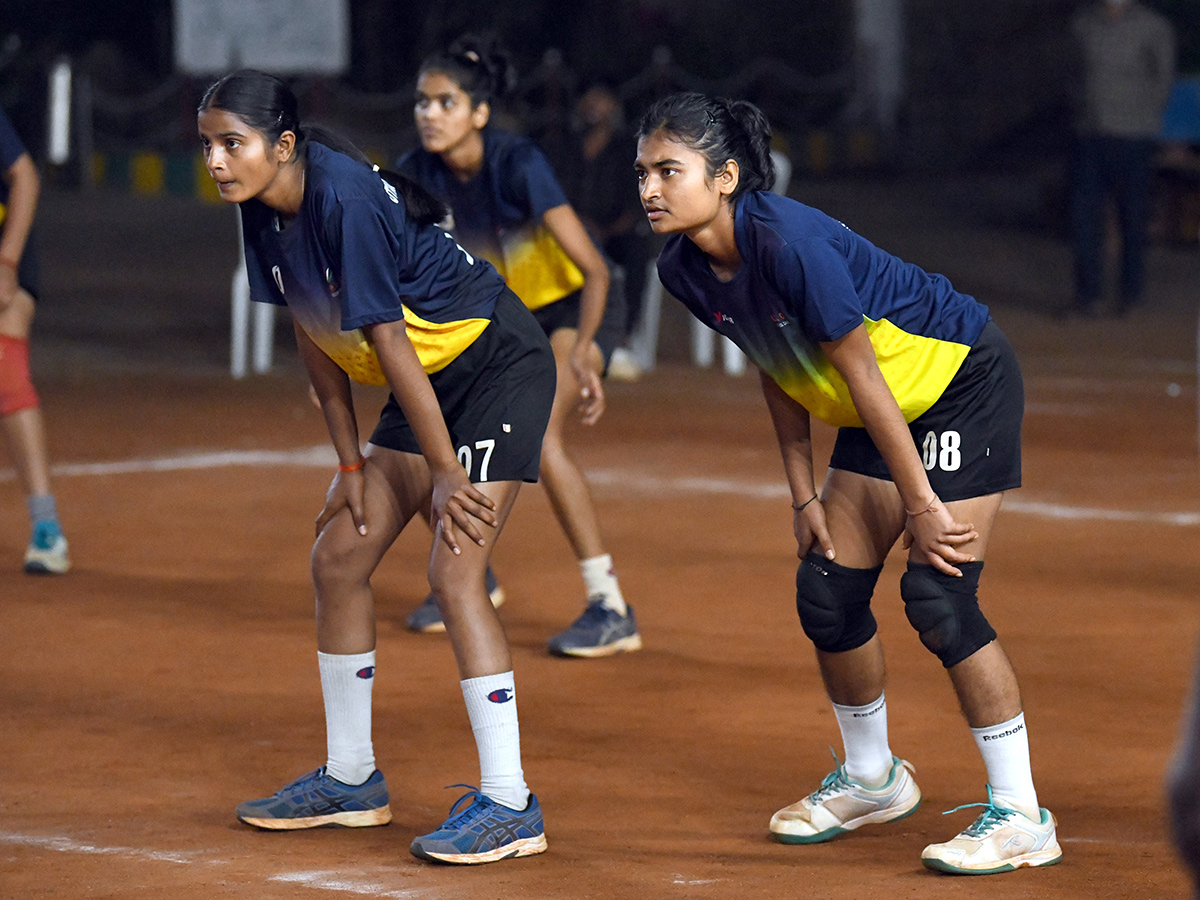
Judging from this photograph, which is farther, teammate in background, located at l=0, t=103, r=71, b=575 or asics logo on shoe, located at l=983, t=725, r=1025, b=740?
teammate in background, located at l=0, t=103, r=71, b=575

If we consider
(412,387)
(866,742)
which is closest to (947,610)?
(866,742)

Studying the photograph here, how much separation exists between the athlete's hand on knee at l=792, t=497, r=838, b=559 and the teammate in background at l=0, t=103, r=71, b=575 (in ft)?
12.2

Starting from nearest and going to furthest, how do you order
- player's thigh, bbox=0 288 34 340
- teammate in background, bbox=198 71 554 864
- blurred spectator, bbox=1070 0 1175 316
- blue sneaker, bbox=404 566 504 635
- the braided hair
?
teammate in background, bbox=198 71 554 864 → the braided hair → blue sneaker, bbox=404 566 504 635 → player's thigh, bbox=0 288 34 340 → blurred spectator, bbox=1070 0 1175 316

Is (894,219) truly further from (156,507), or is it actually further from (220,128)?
(220,128)

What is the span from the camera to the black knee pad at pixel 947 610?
13.3ft

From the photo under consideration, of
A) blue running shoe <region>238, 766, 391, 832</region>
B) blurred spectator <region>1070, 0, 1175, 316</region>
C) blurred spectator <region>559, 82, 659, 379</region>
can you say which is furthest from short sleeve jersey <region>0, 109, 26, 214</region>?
blurred spectator <region>1070, 0, 1175, 316</region>

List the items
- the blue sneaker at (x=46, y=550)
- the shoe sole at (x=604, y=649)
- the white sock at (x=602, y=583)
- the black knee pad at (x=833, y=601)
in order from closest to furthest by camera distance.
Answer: the black knee pad at (x=833, y=601) < the shoe sole at (x=604, y=649) < the white sock at (x=602, y=583) < the blue sneaker at (x=46, y=550)

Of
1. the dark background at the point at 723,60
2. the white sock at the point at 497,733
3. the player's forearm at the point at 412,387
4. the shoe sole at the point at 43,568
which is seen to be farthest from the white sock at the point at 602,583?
the dark background at the point at 723,60

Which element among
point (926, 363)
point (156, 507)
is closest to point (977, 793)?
point (926, 363)

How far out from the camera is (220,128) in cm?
412

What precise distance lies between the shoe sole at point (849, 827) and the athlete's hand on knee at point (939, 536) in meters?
0.75

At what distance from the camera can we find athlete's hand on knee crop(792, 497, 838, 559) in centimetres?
425

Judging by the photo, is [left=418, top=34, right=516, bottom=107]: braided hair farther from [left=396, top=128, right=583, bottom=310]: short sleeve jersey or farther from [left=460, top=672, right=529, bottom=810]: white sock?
[left=460, top=672, right=529, bottom=810]: white sock

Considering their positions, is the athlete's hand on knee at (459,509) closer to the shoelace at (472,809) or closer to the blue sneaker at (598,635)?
the shoelace at (472,809)
